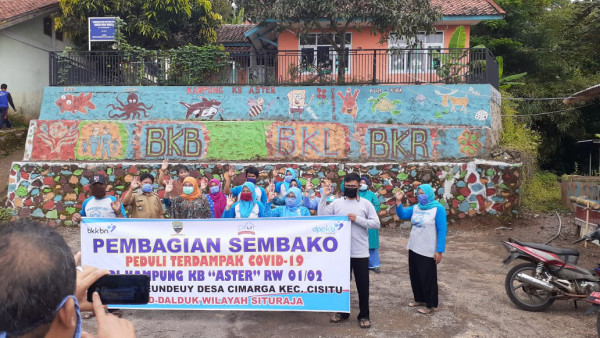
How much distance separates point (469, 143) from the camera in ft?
41.9

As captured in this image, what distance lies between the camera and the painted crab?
540 inches

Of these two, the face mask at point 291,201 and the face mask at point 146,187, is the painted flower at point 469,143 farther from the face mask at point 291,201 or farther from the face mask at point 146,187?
the face mask at point 146,187

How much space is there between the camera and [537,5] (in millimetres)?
24906

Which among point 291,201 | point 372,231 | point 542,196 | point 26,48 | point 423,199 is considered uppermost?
point 26,48

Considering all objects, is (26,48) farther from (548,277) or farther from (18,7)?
(548,277)

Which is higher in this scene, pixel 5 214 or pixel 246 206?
pixel 246 206

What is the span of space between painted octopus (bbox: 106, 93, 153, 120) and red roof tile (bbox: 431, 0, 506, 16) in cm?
1133

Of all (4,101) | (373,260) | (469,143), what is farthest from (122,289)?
(4,101)

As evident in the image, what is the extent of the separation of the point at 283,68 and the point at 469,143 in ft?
18.7

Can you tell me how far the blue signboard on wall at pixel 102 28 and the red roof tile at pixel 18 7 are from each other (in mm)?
3751

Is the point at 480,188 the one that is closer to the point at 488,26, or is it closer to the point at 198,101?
→ the point at 198,101

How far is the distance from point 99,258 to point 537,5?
25.6 m

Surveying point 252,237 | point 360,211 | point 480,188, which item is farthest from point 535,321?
point 480,188

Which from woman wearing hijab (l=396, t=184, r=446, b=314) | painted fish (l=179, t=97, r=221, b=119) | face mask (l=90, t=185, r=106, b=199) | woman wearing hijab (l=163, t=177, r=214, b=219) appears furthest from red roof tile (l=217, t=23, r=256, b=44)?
woman wearing hijab (l=396, t=184, r=446, b=314)
